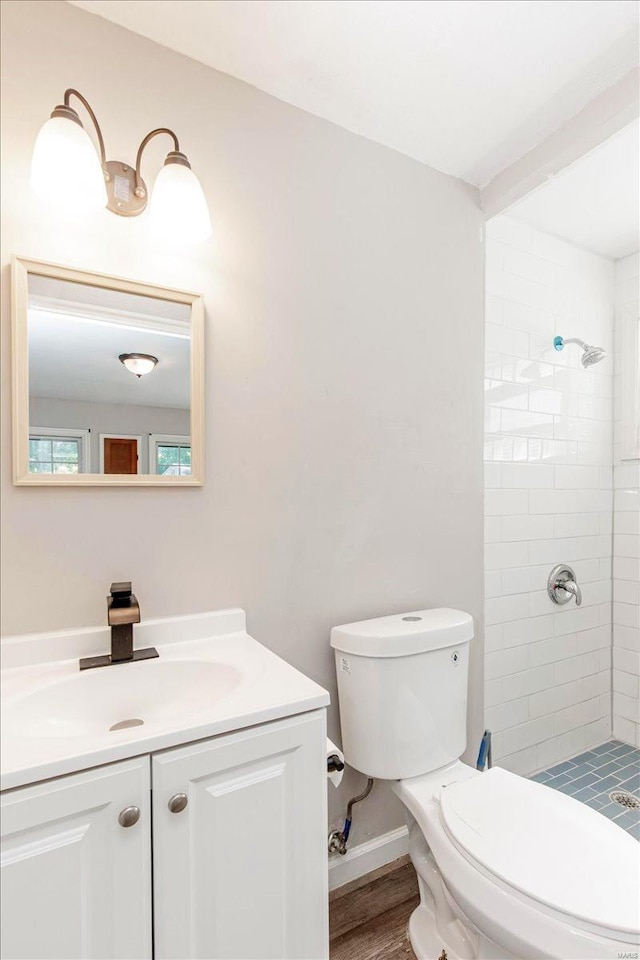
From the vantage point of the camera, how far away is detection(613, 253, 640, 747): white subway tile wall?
7.47 ft

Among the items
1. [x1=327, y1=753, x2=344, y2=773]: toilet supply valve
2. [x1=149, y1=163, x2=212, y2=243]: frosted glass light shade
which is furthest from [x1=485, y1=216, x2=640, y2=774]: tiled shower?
[x1=149, y1=163, x2=212, y2=243]: frosted glass light shade

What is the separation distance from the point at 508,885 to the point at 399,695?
46cm

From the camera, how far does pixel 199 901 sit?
85 cm

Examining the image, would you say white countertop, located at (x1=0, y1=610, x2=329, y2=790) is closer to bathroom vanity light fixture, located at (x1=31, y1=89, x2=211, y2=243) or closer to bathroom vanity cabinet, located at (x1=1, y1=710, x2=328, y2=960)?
bathroom vanity cabinet, located at (x1=1, y1=710, x2=328, y2=960)

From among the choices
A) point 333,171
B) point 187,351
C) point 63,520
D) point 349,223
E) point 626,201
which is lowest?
point 63,520

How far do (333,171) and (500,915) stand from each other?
6.16 ft

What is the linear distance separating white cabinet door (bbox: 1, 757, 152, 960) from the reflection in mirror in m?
0.66

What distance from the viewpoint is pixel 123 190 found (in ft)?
3.84

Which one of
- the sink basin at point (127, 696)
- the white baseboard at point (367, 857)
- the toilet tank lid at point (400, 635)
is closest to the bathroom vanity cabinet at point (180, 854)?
the sink basin at point (127, 696)

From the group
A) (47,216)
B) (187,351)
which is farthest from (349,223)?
(47,216)

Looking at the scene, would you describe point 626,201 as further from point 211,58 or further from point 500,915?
point 500,915

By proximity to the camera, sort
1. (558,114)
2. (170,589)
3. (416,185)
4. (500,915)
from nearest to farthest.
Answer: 1. (500,915)
2. (170,589)
3. (558,114)
4. (416,185)

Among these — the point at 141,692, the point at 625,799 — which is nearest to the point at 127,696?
the point at 141,692

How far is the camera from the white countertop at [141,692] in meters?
0.77
